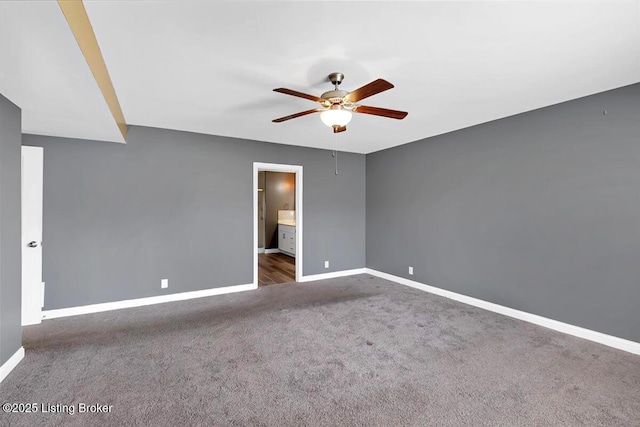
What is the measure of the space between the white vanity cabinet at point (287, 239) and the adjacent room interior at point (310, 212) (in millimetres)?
2199

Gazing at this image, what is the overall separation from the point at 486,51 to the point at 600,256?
2.33 meters

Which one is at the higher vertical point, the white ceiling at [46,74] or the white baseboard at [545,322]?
the white ceiling at [46,74]

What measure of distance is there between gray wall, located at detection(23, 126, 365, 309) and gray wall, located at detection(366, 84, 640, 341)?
7.14ft

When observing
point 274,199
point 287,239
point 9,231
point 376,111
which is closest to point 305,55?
point 376,111

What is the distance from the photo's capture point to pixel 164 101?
2996mm

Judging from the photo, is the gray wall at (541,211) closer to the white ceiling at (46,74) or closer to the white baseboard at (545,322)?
the white baseboard at (545,322)

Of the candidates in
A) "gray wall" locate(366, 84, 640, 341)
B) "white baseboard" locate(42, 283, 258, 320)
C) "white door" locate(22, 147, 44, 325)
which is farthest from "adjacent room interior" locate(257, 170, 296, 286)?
"white door" locate(22, 147, 44, 325)

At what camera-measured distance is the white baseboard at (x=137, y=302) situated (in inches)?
138

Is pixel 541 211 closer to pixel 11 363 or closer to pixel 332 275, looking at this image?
pixel 332 275

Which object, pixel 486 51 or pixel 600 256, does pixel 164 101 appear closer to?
pixel 486 51

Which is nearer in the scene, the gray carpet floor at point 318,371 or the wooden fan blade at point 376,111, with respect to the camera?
the gray carpet floor at point 318,371

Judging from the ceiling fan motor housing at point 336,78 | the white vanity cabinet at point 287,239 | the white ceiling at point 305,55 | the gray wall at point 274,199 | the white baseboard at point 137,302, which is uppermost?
the white ceiling at point 305,55

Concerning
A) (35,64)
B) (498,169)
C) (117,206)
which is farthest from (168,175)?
(498,169)

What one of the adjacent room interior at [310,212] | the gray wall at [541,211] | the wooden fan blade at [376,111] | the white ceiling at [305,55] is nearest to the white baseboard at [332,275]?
the adjacent room interior at [310,212]
